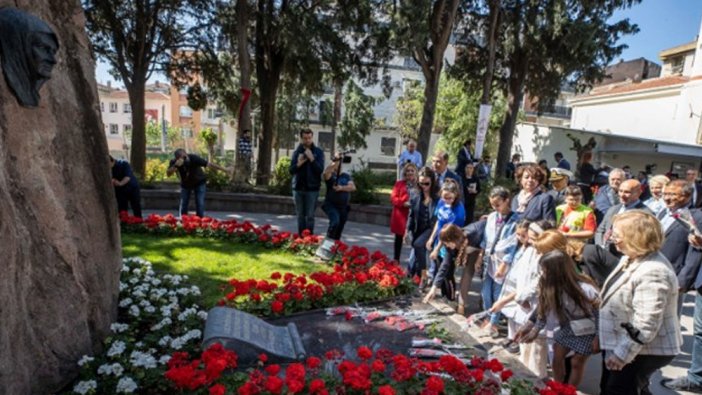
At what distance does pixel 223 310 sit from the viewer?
3.60 m

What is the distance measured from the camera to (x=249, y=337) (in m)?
3.29

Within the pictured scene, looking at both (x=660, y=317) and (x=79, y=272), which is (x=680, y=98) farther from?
(x=79, y=272)

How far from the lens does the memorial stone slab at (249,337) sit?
125 inches

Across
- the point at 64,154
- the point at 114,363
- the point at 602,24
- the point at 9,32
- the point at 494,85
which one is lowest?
the point at 114,363

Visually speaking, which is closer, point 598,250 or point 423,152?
point 598,250

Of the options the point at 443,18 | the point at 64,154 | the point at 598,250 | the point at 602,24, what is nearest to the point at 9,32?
the point at 64,154

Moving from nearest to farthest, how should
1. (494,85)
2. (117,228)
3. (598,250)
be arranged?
(117,228) < (598,250) < (494,85)

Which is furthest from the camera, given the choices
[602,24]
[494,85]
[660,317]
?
[494,85]

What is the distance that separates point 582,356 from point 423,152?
A: 10.3 metres

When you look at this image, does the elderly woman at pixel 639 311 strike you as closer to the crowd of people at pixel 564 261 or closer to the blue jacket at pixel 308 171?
the crowd of people at pixel 564 261

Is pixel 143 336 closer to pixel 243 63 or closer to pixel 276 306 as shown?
pixel 276 306

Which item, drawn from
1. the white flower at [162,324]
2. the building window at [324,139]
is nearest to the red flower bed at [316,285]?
the white flower at [162,324]

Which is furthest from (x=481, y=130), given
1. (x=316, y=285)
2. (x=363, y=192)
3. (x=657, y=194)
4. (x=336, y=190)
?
(x=316, y=285)

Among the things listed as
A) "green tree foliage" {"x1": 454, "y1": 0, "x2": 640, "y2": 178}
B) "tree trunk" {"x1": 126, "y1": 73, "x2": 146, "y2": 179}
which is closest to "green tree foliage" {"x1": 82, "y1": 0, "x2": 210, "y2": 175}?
"tree trunk" {"x1": 126, "y1": 73, "x2": 146, "y2": 179}
